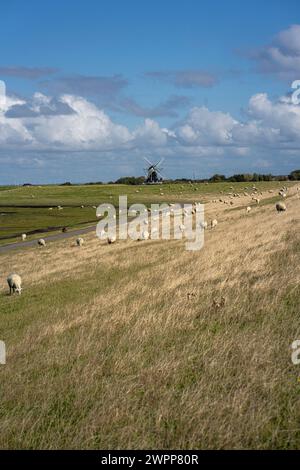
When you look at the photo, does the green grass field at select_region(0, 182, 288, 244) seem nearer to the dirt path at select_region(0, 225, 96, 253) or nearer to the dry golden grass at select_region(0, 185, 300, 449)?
the dirt path at select_region(0, 225, 96, 253)

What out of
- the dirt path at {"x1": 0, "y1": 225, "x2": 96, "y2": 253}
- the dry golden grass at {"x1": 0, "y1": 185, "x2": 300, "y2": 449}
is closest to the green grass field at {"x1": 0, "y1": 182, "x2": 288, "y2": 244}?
the dirt path at {"x1": 0, "y1": 225, "x2": 96, "y2": 253}

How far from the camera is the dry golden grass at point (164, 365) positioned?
24.5 ft

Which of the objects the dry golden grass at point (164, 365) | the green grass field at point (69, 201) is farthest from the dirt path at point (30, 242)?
the dry golden grass at point (164, 365)

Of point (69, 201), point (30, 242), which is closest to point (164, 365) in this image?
point (30, 242)

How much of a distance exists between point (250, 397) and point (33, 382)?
4271mm

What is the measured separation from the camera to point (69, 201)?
149 m

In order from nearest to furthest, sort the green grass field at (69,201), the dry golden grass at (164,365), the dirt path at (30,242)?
1. the dry golden grass at (164,365)
2. the dirt path at (30,242)
3. the green grass field at (69,201)

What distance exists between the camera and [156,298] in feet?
54.2

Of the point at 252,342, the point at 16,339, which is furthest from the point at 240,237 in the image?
the point at 252,342

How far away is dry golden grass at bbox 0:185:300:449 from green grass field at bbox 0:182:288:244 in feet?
163

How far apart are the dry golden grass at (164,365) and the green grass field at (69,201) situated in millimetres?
49757

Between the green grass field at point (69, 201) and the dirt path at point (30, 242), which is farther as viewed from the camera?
the green grass field at point (69, 201)

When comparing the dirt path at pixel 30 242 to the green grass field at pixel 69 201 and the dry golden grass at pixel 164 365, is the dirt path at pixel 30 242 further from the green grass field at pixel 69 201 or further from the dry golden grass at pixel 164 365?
the dry golden grass at pixel 164 365
